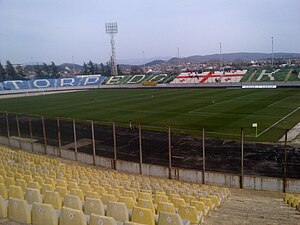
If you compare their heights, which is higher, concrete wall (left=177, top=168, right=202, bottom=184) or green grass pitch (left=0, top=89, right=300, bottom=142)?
concrete wall (left=177, top=168, right=202, bottom=184)

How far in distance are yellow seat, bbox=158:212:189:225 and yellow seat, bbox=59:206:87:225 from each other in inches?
52.3

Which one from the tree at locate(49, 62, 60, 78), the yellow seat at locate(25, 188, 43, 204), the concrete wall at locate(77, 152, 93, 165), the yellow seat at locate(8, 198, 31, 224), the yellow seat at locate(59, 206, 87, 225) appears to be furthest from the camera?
the tree at locate(49, 62, 60, 78)

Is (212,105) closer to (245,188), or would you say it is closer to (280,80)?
(245,188)

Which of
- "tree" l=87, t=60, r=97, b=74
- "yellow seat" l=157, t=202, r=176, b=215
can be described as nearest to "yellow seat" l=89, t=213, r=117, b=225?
"yellow seat" l=157, t=202, r=176, b=215

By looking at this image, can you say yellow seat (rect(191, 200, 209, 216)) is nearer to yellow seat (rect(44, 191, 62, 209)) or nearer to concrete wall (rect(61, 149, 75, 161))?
yellow seat (rect(44, 191, 62, 209))

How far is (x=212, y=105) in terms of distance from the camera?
4925 cm

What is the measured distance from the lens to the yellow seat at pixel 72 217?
17.9ft

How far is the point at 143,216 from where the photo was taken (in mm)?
6098

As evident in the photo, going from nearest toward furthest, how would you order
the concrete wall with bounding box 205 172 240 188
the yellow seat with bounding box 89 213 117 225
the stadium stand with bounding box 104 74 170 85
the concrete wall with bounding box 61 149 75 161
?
the yellow seat with bounding box 89 213 117 225, the concrete wall with bounding box 205 172 240 188, the concrete wall with bounding box 61 149 75 161, the stadium stand with bounding box 104 74 170 85

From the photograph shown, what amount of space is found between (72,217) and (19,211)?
124cm

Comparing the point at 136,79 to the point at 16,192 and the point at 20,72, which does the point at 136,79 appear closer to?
the point at 20,72

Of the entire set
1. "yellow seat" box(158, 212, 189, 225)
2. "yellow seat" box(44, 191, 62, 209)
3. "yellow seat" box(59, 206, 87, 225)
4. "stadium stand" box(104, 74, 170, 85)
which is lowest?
"stadium stand" box(104, 74, 170, 85)

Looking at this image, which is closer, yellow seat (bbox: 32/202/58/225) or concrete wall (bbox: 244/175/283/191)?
yellow seat (bbox: 32/202/58/225)

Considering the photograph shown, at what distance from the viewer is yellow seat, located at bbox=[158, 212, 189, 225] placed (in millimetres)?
5492
